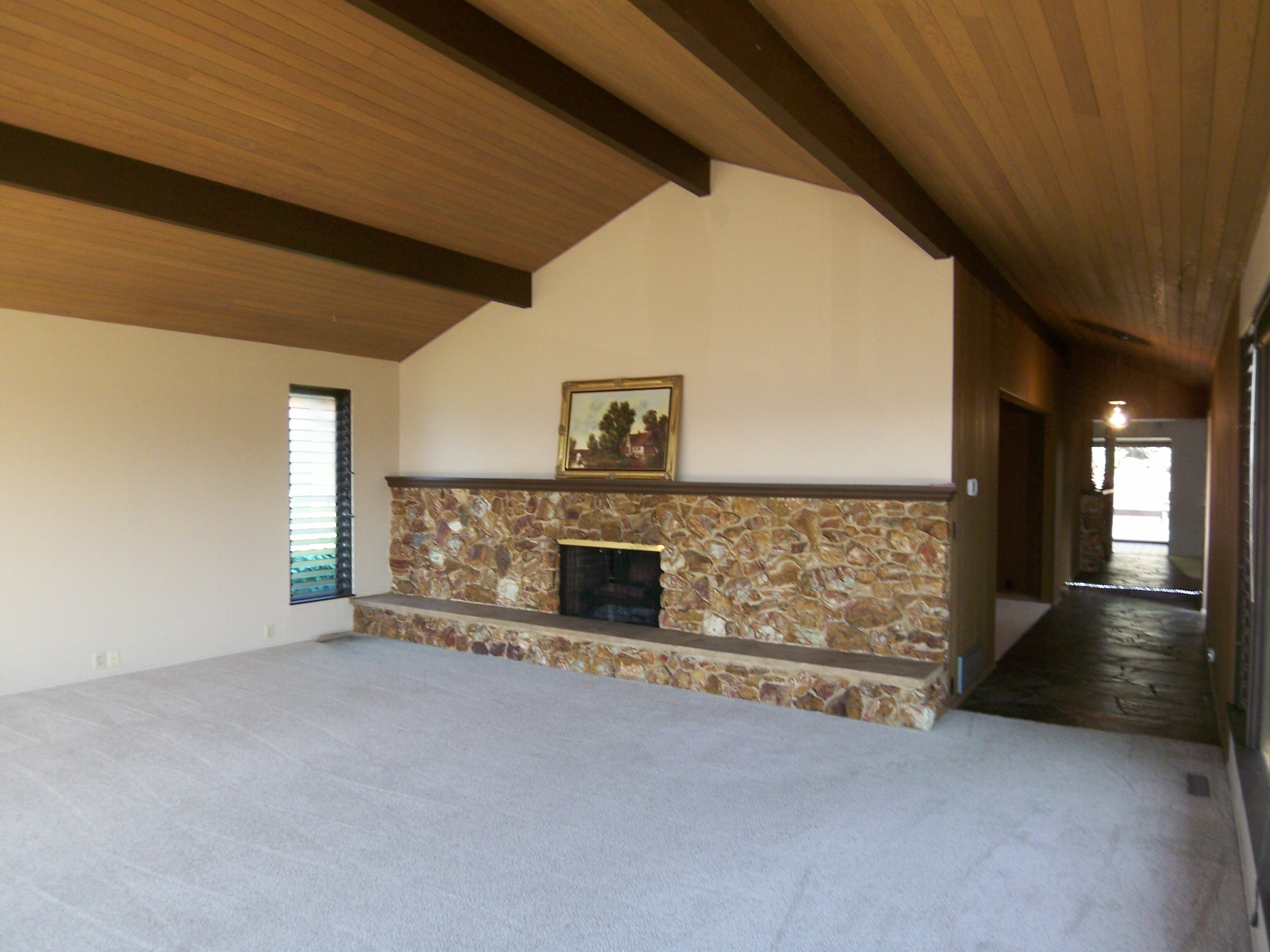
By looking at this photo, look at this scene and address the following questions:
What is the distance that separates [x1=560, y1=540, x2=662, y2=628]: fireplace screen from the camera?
6.59 metres

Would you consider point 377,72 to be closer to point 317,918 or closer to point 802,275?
point 802,275

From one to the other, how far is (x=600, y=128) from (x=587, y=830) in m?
3.70

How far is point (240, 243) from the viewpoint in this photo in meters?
5.48

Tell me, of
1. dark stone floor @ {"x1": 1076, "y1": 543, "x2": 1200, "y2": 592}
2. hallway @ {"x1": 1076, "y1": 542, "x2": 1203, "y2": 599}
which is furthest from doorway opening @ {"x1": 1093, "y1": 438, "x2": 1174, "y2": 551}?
dark stone floor @ {"x1": 1076, "y1": 543, "x2": 1200, "y2": 592}

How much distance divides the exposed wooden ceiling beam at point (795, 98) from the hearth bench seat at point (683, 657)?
268 cm

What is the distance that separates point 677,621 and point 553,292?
2995mm

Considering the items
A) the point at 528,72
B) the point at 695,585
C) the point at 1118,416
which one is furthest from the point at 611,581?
the point at 1118,416

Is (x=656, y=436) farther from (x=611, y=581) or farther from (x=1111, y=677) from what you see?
(x=1111, y=677)

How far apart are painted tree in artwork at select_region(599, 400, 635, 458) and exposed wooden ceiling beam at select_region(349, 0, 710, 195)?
1.88m

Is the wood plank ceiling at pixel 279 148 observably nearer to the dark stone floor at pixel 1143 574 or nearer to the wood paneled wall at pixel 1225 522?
the wood paneled wall at pixel 1225 522

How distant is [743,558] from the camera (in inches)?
235

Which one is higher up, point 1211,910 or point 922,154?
point 922,154

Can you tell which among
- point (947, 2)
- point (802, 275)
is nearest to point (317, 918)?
point (947, 2)

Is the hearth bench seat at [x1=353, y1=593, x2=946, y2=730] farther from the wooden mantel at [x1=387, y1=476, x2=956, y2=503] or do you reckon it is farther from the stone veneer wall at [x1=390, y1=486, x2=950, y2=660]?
the wooden mantel at [x1=387, y1=476, x2=956, y2=503]
